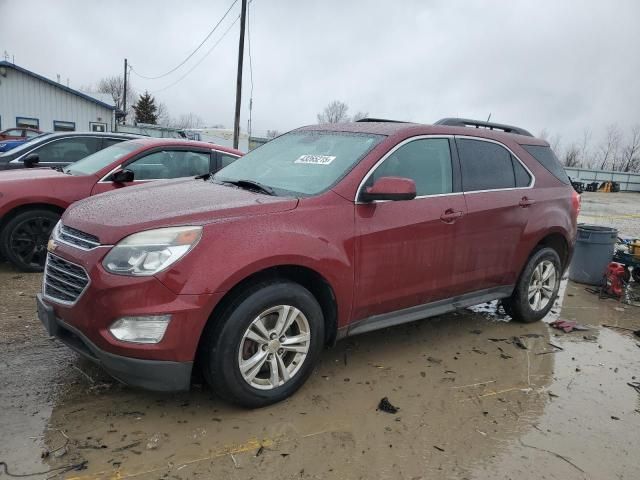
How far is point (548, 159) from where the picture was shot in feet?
16.2

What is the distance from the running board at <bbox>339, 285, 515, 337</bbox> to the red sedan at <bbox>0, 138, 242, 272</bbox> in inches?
138

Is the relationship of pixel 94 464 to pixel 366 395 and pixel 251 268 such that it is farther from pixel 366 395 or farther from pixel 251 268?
pixel 366 395

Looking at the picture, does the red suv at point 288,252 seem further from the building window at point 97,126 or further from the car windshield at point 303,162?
the building window at point 97,126

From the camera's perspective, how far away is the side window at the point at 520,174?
178 inches

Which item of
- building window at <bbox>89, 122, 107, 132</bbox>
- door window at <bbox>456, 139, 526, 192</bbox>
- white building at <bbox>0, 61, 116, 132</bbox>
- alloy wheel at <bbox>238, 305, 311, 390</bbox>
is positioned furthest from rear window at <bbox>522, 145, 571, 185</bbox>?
building window at <bbox>89, 122, 107, 132</bbox>

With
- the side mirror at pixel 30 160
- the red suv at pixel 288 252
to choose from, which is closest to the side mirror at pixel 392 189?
the red suv at pixel 288 252

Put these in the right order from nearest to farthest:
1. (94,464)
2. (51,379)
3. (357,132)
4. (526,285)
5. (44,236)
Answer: (94,464), (51,379), (357,132), (526,285), (44,236)

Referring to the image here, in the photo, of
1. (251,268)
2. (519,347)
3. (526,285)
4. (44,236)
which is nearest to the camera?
(251,268)

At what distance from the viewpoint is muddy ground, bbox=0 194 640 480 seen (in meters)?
2.60

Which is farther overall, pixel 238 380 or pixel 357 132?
pixel 357 132

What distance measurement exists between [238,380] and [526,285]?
3060 millimetres

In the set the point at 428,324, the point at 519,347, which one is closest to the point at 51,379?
the point at 428,324

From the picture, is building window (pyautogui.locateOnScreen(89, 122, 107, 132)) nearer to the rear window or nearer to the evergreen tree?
the rear window

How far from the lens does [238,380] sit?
9.49 feet
